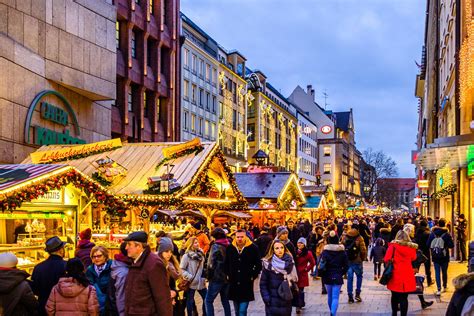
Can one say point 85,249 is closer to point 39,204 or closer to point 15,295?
point 15,295

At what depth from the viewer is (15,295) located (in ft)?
23.7

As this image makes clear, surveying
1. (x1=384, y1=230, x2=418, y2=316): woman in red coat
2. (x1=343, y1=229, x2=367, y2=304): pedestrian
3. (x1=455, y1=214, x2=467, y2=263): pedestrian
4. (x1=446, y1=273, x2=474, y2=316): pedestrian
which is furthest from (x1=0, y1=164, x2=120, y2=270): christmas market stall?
(x1=455, y1=214, x2=467, y2=263): pedestrian

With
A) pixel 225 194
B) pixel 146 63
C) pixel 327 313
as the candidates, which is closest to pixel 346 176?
pixel 146 63

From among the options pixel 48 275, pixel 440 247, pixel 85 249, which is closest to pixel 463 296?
pixel 48 275

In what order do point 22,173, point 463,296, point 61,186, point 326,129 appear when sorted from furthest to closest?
point 326,129 → point 61,186 → point 22,173 → point 463,296

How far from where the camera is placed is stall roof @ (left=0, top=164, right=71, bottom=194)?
12297mm

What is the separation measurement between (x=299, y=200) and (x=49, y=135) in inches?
678

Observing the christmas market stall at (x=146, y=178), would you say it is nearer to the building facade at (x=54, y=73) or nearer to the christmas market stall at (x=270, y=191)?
the building facade at (x=54, y=73)

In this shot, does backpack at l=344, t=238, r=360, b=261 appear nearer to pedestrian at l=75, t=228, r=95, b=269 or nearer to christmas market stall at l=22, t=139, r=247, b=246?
christmas market stall at l=22, t=139, r=247, b=246

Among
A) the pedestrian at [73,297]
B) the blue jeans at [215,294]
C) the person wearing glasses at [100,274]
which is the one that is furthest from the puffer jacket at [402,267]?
the pedestrian at [73,297]

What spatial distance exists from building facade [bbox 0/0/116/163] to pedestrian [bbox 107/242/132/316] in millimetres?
12431

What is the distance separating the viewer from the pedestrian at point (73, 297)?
7.34m

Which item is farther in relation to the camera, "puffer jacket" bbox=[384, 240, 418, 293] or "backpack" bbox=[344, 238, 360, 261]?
"backpack" bbox=[344, 238, 360, 261]

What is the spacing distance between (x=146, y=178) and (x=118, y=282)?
11.8 meters
